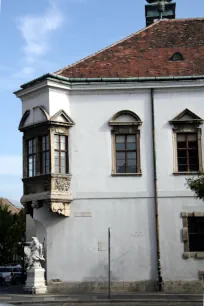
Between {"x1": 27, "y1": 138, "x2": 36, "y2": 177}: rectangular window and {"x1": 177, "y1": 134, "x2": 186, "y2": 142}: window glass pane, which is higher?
{"x1": 177, "y1": 134, "x2": 186, "y2": 142}: window glass pane

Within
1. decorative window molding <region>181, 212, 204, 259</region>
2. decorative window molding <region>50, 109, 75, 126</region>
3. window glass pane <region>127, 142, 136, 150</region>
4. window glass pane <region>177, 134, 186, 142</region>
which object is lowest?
decorative window molding <region>181, 212, 204, 259</region>

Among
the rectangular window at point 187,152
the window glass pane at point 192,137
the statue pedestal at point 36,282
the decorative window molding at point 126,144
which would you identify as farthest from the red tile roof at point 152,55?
the statue pedestal at point 36,282

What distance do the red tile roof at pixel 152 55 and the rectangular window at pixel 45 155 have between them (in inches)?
140

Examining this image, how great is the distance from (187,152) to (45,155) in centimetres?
661

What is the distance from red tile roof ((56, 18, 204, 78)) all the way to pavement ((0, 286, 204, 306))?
10379mm

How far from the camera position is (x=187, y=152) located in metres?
27.2

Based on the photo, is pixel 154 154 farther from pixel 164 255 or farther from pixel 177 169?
pixel 164 255

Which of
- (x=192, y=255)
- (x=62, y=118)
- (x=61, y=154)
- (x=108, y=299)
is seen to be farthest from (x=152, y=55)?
(x=108, y=299)

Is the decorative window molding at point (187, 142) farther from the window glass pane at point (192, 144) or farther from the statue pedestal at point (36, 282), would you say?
the statue pedestal at point (36, 282)

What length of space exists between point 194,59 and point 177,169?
586 centimetres

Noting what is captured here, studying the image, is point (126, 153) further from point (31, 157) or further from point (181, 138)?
point (31, 157)

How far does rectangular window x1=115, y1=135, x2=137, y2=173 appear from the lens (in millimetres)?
27203

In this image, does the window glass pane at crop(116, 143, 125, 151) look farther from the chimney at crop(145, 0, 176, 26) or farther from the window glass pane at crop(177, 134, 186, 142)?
the chimney at crop(145, 0, 176, 26)

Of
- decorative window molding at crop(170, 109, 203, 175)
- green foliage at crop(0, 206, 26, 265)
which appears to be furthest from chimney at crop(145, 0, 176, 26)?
green foliage at crop(0, 206, 26, 265)
